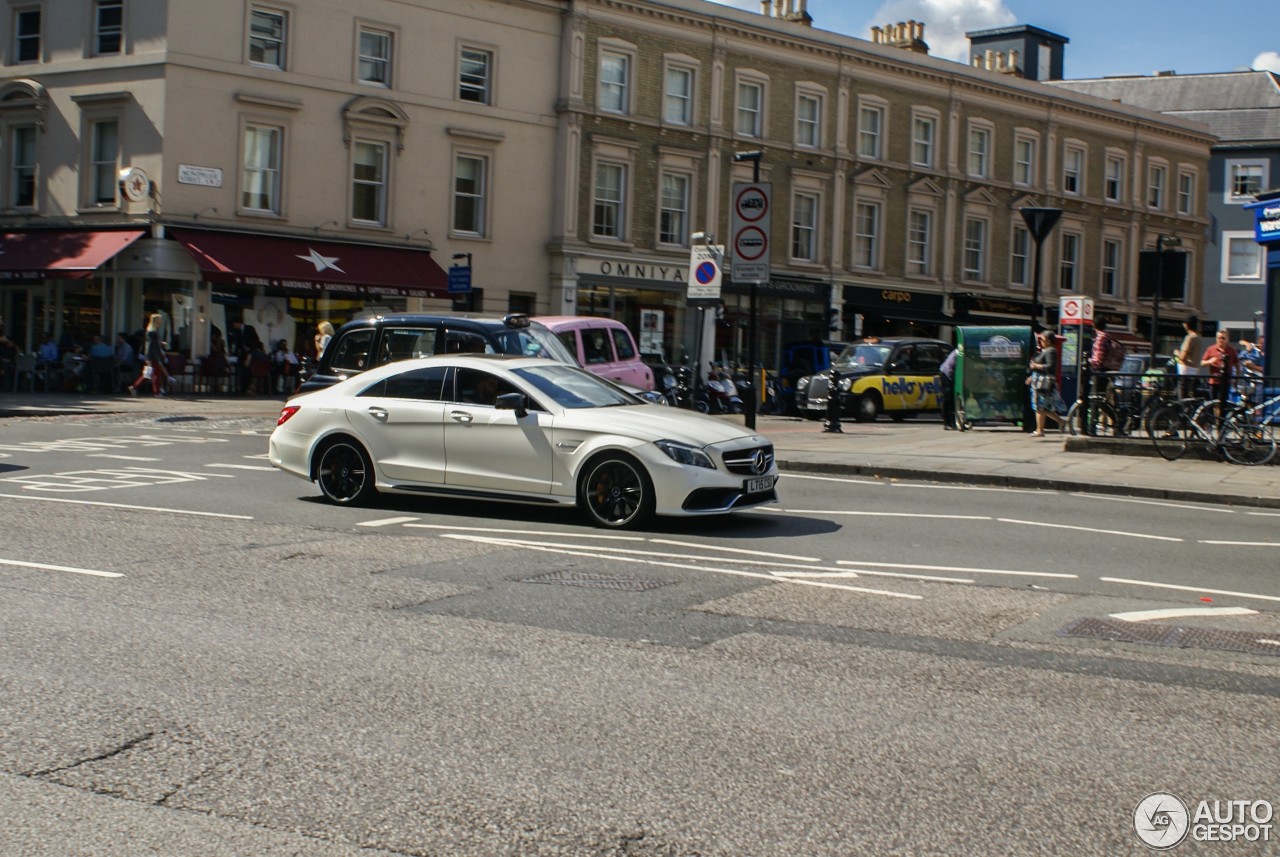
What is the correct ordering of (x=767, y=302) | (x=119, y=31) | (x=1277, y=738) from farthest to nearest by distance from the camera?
1. (x=767, y=302)
2. (x=119, y=31)
3. (x=1277, y=738)

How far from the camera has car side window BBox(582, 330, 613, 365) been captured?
21.9 metres

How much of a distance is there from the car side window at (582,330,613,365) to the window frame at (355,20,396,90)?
16918 millimetres

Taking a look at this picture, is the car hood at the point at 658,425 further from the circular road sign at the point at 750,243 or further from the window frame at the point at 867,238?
the window frame at the point at 867,238

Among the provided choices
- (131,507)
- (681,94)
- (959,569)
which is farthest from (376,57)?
(959,569)

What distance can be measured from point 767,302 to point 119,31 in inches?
813

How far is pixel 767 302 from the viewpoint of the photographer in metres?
44.4

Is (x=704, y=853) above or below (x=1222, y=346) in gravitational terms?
below

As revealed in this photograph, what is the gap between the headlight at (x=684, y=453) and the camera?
11141 millimetres

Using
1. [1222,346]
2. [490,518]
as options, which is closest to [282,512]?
[490,518]

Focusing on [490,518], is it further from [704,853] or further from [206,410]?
[206,410]

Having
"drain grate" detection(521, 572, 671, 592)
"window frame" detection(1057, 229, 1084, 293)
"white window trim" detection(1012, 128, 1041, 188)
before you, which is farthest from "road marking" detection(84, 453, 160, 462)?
"window frame" detection(1057, 229, 1084, 293)

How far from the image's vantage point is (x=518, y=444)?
11805mm

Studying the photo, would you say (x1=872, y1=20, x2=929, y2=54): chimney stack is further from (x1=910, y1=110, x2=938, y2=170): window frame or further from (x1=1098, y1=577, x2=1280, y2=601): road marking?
(x1=1098, y1=577, x2=1280, y2=601): road marking

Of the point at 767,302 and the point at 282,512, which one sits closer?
the point at 282,512
